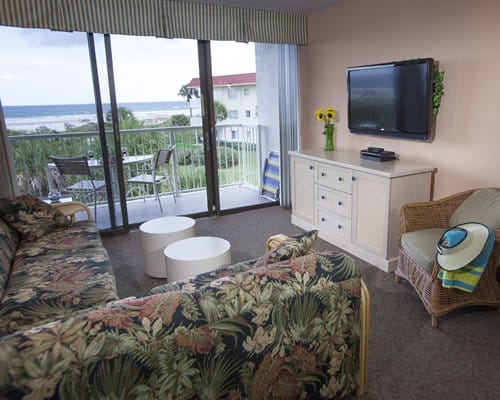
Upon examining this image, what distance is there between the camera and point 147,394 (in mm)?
1207

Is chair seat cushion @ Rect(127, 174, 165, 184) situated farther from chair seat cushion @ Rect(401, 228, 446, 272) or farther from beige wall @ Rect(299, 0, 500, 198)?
chair seat cushion @ Rect(401, 228, 446, 272)

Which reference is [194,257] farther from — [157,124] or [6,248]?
[157,124]

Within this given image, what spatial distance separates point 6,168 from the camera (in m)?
3.60

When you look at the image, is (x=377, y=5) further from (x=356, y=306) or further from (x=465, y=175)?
(x=356, y=306)

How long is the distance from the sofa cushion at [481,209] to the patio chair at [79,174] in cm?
345

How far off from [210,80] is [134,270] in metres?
2.30

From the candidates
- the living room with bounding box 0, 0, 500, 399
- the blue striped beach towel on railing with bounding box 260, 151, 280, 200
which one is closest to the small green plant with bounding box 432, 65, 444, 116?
the living room with bounding box 0, 0, 500, 399

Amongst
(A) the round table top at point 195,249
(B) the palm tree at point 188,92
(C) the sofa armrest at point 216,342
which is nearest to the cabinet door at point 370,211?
(A) the round table top at point 195,249

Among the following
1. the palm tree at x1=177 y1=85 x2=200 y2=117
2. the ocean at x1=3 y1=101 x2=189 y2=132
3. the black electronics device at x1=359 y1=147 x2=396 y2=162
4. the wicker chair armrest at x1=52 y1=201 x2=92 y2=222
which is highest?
the palm tree at x1=177 y1=85 x2=200 y2=117

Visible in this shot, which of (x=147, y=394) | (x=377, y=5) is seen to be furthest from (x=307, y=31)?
(x=147, y=394)

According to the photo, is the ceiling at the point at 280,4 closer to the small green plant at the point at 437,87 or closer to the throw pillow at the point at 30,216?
the small green plant at the point at 437,87

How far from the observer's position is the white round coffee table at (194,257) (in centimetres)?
A: 254

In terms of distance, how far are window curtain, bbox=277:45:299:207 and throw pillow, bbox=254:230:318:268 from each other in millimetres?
3314

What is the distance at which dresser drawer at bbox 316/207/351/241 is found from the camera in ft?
11.7
